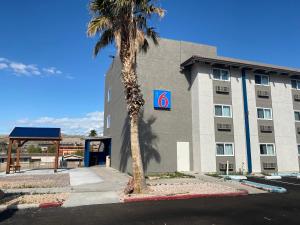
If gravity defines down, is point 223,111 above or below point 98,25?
below

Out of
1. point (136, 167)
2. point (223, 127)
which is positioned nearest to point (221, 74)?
point (223, 127)

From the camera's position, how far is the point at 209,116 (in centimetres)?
2384

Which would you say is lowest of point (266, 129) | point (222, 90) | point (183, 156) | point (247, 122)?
point (183, 156)

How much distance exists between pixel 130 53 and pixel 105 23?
7.43 feet

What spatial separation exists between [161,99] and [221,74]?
662 cm

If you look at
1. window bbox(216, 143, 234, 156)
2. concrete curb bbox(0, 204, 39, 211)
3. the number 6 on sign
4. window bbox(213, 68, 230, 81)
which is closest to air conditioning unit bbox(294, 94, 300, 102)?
window bbox(213, 68, 230, 81)

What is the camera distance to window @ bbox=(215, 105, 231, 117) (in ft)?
80.0

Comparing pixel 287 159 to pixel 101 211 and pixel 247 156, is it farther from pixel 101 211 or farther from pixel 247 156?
pixel 101 211

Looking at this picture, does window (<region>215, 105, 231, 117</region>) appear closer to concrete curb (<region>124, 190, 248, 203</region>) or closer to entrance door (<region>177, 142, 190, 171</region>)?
entrance door (<region>177, 142, 190, 171</region>)

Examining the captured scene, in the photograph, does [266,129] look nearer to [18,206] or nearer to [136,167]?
[136,167]

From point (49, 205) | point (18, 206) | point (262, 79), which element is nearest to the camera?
point (18, 206)

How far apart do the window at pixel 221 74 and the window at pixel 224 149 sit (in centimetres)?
643

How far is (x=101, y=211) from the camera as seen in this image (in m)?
10.3

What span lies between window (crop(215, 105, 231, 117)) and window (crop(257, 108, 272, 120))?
339 centimetres
